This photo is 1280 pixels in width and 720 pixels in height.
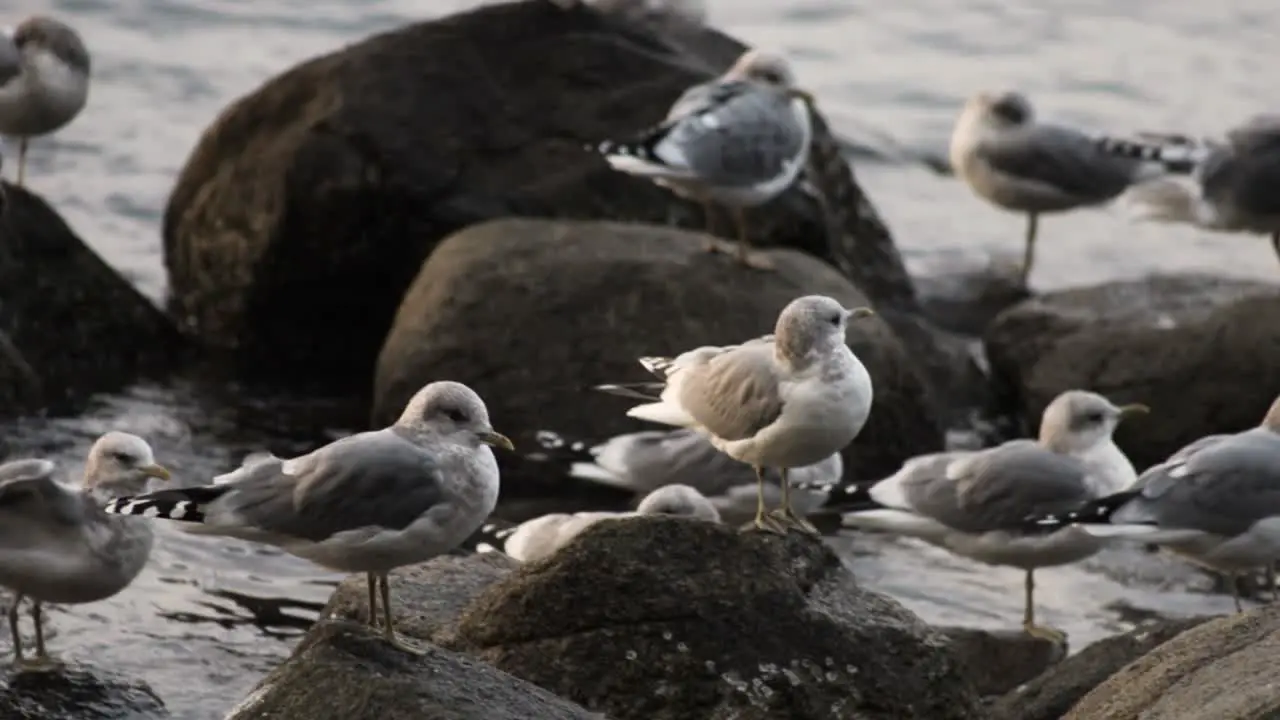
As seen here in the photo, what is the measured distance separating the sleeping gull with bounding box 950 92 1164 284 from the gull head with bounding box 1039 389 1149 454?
5.20 metres

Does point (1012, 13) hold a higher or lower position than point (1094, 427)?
lower

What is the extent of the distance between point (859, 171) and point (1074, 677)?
1021 centimetres

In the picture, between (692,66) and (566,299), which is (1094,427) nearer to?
(566,299)

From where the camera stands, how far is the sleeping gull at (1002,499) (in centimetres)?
978

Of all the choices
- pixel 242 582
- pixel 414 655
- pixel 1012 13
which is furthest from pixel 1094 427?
pixel 1012 13

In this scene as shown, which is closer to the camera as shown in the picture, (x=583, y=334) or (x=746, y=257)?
(x=583, y=334)

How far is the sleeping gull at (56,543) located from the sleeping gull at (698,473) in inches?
109

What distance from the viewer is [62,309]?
39.4 feet

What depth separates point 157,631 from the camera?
899cm

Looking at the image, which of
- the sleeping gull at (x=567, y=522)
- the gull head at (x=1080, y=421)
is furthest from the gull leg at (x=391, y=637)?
the gull head at (x=1080, y=421)

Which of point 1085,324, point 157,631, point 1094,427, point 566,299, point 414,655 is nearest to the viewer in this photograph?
point 414,655

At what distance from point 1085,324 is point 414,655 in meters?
6.88

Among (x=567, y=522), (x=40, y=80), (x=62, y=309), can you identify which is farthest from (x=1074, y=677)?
(x=40, y=80)

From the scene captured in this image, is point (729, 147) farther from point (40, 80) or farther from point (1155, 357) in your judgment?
point (40, 80)
